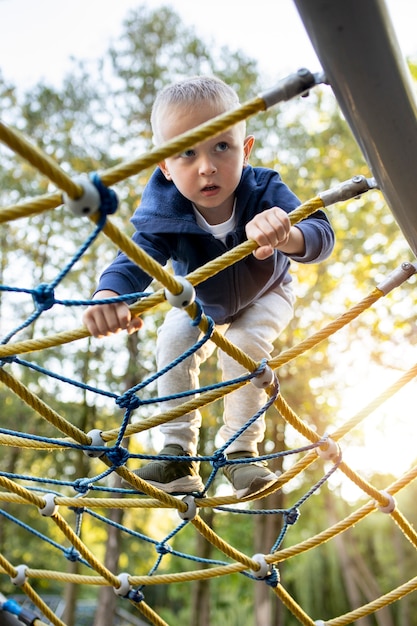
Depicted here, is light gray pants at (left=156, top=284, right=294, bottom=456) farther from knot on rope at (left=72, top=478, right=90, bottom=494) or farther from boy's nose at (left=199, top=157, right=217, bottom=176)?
boy's nose at (left=199, top=157, right=217, bottom=176)

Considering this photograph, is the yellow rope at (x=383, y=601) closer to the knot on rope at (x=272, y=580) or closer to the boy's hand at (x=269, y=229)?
the knot on rope at (x=272, y=580)

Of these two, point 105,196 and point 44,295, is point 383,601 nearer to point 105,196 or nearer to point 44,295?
point 44,295

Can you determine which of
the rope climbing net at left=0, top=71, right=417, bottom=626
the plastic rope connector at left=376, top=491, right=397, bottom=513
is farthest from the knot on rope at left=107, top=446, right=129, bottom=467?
the plastic rope connector at left=376, top=491, right=397, bottom=513

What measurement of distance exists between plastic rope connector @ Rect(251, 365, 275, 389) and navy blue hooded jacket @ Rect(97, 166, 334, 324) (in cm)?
22

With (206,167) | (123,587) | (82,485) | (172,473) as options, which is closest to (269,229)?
(206,167)

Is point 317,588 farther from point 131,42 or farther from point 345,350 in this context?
point 131,42

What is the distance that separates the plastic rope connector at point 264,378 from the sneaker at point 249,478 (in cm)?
21

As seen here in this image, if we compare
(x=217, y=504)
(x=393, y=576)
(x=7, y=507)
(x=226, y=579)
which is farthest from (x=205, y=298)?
(x=226, y=579)

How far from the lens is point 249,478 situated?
144cm

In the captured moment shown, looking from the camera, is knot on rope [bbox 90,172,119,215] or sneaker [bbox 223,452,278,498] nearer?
knot on rope [bbox 90,172,119,215]

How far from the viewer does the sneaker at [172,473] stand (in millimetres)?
1465

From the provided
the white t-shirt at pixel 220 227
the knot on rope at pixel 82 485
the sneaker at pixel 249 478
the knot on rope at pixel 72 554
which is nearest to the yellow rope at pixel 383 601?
the sneaker at pixel 249 478

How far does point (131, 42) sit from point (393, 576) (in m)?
6.31

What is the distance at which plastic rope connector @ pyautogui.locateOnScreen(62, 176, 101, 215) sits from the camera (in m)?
0.85
